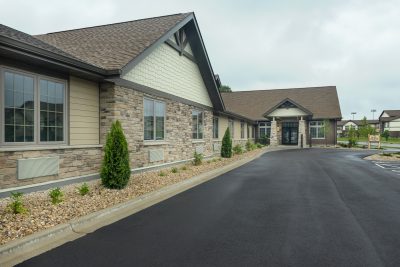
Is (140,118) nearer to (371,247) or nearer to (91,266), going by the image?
(91,266)

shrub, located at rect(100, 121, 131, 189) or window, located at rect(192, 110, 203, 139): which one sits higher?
window, located at rect(192, 110, 203, 139)

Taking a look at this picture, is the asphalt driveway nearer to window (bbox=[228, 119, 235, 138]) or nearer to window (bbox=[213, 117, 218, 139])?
window (bbox=[213, 117, 218, 139])

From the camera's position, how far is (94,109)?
1000 cm

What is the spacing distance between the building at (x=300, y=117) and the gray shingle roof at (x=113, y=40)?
28.0 meters


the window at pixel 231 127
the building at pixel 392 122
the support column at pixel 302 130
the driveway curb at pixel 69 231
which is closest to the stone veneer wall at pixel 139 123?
the driveway curb at pixel 69 231

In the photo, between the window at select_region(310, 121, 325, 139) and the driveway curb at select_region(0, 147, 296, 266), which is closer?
the driveway curb at select_region(0, 147, 296, 266)

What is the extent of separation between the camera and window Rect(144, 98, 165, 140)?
12.4 meters

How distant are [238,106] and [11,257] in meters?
44.8

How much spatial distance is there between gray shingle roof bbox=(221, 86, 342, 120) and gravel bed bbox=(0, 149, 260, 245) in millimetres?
35185

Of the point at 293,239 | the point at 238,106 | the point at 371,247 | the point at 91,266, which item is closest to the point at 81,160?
the point at 91,266

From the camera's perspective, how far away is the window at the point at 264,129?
42.4 meters

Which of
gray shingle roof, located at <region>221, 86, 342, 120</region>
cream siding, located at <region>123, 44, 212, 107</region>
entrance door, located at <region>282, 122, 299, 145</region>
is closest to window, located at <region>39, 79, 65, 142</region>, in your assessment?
cream siding, located at <region>123, 44, 212, 107</region>

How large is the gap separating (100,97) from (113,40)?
3760mm

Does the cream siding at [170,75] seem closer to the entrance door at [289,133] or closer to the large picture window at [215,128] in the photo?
the large picture window at [215,128]
